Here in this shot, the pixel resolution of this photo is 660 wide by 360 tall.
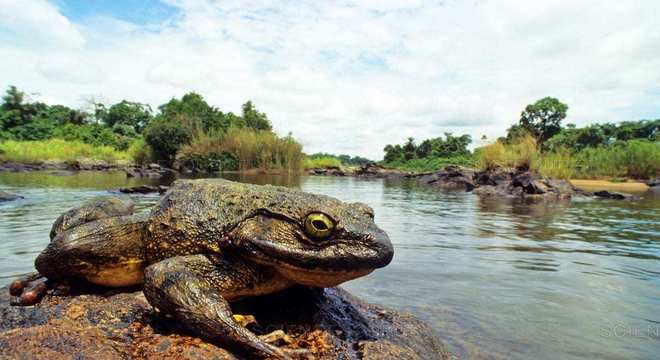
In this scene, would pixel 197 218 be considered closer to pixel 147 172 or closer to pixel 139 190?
pixel 139 190

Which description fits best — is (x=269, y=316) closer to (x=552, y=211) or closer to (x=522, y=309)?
(x=522, y=309)

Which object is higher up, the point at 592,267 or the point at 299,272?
the point at 299,272

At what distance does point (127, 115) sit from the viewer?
234 ft

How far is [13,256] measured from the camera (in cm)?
602

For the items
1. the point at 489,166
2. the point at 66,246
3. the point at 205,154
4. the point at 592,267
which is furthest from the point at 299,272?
the point at 205,154

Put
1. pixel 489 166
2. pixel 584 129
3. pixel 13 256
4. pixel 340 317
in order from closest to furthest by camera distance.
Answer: pixel 340 317 → pixel 13 256 → pixel 489 166 → pixel 584 129

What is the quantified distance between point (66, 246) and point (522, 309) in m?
4.62

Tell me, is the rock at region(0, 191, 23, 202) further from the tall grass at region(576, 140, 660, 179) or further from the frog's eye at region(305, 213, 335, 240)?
the tall grass at region(576, 140, 660, 179)

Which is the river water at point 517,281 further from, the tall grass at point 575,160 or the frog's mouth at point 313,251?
the tall grass at point 575,160

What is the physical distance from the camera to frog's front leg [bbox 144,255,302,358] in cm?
200

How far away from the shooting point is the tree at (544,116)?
188 feet

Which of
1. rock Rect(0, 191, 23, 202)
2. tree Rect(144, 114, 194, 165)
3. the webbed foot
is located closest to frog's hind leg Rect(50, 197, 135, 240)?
the webbed foot

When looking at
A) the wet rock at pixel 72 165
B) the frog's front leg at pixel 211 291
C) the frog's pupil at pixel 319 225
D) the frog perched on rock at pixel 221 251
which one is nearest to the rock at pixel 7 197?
the frog perched on rock at pixel 221 251

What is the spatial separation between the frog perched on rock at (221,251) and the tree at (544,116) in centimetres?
6189
